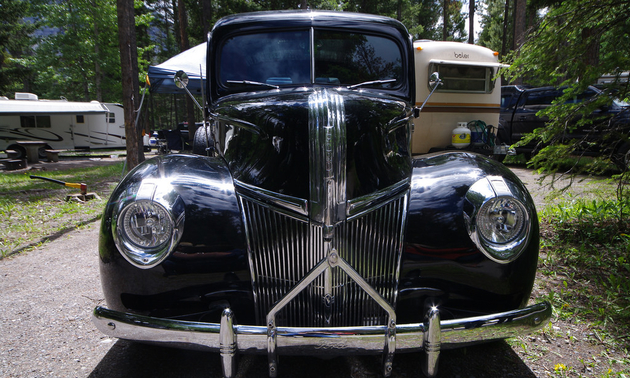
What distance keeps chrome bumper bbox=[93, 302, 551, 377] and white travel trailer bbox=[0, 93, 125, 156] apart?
55.9ft

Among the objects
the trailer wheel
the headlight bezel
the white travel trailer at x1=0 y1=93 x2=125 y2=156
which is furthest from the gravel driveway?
the white travel trailer at x1=0 y1=93 x2=125 y2=156

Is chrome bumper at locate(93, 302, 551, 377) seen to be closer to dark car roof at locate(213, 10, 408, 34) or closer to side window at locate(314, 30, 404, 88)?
side window at locate(314, 30, 404, 88)

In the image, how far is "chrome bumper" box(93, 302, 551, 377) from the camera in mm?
1602

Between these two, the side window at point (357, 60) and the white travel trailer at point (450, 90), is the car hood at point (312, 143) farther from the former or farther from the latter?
the white travel trailer at point (450, 90)

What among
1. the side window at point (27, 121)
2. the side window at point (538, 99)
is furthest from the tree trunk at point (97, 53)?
the side window at point (538, 99)

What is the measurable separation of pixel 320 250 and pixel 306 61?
1898mm

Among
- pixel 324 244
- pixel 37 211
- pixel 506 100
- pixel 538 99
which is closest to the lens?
pixel 324 244

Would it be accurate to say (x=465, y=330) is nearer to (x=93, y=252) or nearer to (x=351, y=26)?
(x=351, y=26)

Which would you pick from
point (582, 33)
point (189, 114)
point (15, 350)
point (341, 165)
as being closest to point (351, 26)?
point (341, 165)

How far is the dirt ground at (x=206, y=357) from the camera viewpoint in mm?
2146

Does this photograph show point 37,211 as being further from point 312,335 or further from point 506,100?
point 506,100

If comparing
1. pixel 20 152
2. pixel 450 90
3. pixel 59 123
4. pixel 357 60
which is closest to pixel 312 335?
pixel 357 60

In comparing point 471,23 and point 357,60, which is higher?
point 471,23

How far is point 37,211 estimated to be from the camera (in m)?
6.18
